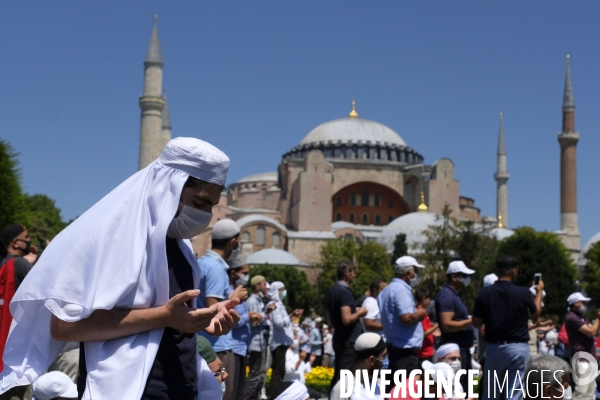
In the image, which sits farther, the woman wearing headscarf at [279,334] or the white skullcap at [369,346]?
the woman wearing headscarf at [279,334]

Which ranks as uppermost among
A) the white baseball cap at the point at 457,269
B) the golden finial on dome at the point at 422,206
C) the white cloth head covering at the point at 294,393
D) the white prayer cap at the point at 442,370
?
the golden finial on dome at the point at 422,206

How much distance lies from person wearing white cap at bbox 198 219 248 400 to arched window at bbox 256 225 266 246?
45.4m

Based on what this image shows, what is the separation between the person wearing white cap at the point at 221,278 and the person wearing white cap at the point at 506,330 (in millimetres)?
1778

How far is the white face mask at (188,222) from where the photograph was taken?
2.00m

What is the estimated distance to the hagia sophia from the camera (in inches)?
1834

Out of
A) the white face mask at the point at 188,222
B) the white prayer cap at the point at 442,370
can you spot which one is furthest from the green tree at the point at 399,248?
the white face mask at the point at 188,222

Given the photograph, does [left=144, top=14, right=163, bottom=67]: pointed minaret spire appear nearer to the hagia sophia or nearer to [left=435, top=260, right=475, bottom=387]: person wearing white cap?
the hagia sophia

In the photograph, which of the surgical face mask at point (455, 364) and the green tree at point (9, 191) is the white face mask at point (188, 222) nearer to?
the surgical face mask at point (455, 364)

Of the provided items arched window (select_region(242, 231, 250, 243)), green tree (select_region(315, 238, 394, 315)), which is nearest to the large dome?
arched window (select_region(242, 231, 250, 243))

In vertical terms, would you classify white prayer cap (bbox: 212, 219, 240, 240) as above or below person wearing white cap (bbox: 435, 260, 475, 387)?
above

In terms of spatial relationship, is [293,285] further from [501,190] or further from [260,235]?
[501,190]

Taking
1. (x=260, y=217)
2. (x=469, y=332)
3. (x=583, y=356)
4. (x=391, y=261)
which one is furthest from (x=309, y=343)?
(x=260, y=217)

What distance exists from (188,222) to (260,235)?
48675 mm

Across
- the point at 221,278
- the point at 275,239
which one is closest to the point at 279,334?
the point at 221,278
